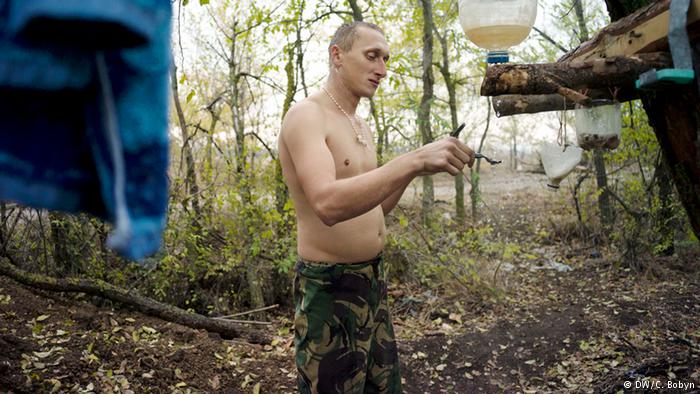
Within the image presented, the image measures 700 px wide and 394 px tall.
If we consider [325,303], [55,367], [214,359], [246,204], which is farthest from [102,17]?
[246,204]

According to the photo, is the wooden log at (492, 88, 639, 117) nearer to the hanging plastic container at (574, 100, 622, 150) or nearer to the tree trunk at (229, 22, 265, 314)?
the hanging plastic container at (574, 100, 622, 150)

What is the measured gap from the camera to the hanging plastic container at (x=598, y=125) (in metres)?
2.32

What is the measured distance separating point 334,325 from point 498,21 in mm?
1557

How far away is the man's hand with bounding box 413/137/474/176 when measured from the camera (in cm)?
156

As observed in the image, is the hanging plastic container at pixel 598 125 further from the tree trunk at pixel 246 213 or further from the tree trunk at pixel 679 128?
the tree trunk at pixel 246 213

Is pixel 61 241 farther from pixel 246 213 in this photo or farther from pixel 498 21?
pixel 498 21

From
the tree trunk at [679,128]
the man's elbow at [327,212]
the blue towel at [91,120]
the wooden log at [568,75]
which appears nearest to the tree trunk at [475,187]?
the tree trunk at [679,128]

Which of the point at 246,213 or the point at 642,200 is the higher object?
the point at 246,213

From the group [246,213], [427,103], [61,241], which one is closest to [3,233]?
[61,241]

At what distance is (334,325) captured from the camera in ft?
6.57

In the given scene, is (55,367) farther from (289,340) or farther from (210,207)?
(210,207)

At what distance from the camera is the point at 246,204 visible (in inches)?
181

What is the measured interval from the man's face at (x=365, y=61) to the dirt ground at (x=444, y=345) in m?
2.11

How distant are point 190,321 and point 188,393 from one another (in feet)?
2.79
